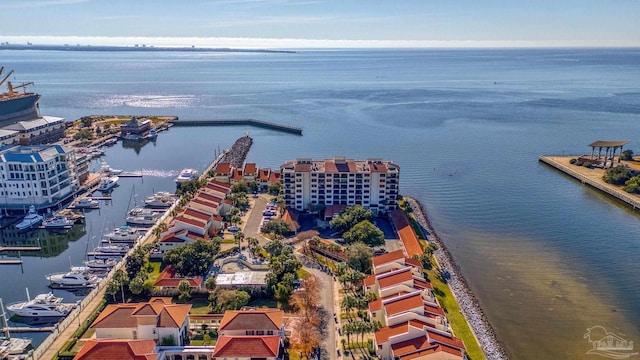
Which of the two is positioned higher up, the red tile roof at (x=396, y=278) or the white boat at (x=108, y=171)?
the white boat at (x=108, y=171)

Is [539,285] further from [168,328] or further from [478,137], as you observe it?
[478,137]

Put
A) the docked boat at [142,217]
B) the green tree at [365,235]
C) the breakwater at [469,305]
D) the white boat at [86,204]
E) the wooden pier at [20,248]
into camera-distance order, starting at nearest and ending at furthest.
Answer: the breakwater at [469,305]
the green tree at [365,235]
the wooden pier at [20,248]
the docked boat at [142,217]
the white boat at [86,204]

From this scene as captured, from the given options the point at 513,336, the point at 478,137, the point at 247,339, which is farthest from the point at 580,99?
the point at 247,339

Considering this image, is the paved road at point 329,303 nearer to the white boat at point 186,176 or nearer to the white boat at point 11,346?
the white boat at point 11,346

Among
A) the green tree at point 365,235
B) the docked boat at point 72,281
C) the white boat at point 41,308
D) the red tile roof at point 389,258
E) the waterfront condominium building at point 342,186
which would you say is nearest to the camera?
the white boat at point 41,308

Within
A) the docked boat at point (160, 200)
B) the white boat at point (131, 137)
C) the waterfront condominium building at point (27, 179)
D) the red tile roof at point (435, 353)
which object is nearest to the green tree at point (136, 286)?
the red tile roof at point (435, 353)

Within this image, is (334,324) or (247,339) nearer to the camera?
(247,339)

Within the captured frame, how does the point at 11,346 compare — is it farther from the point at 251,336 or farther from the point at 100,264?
the point at 251,336

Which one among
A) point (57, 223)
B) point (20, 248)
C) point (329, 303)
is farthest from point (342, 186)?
point (20, 248)
